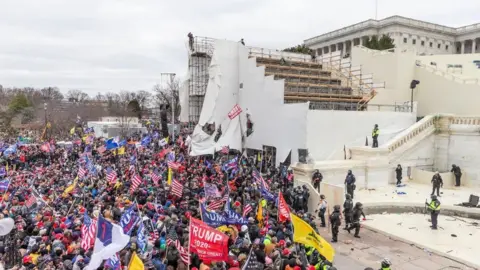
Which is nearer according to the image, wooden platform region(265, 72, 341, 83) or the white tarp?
the white tarp

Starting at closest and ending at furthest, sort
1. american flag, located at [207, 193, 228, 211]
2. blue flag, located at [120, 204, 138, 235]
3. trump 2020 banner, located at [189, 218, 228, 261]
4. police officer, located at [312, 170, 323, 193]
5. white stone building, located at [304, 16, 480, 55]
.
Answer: trump 2020 banner, located at [189, 218, 228, 261]
blue flag, located at [120, 204, 138, 235]
american flag, located at [207, 193, 228, 211]
police officer, located at [312, 170, 323, 193]
white stone building, located at [304, 16, 480, 55]

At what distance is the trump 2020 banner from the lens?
25.4 ft

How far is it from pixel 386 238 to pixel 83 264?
31.8 feet

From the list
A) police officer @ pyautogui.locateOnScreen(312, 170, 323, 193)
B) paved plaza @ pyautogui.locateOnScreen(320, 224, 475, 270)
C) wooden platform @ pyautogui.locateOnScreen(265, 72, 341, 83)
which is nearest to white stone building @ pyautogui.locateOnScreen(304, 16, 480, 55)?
wooden platform @ pyautogui.locateOnScreen(265, 72, 341, 83)

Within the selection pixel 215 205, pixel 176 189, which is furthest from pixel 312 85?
pixel 215 205

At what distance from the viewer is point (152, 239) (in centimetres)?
1012

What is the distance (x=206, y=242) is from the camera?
7832 millimetres

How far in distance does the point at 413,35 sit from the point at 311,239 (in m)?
79.1

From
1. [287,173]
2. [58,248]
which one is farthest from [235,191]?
[58,248]

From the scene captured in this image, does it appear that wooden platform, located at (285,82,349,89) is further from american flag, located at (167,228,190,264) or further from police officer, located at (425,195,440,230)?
american flag, located at (167,228,190,264)

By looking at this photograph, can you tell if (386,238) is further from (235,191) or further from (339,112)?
(339,112)

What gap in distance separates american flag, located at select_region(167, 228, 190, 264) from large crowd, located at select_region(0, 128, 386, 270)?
3 cm

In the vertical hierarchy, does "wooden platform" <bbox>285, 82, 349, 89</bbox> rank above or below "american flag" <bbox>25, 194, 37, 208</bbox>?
above

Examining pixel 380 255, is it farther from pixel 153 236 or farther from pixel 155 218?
pixel 155 218
